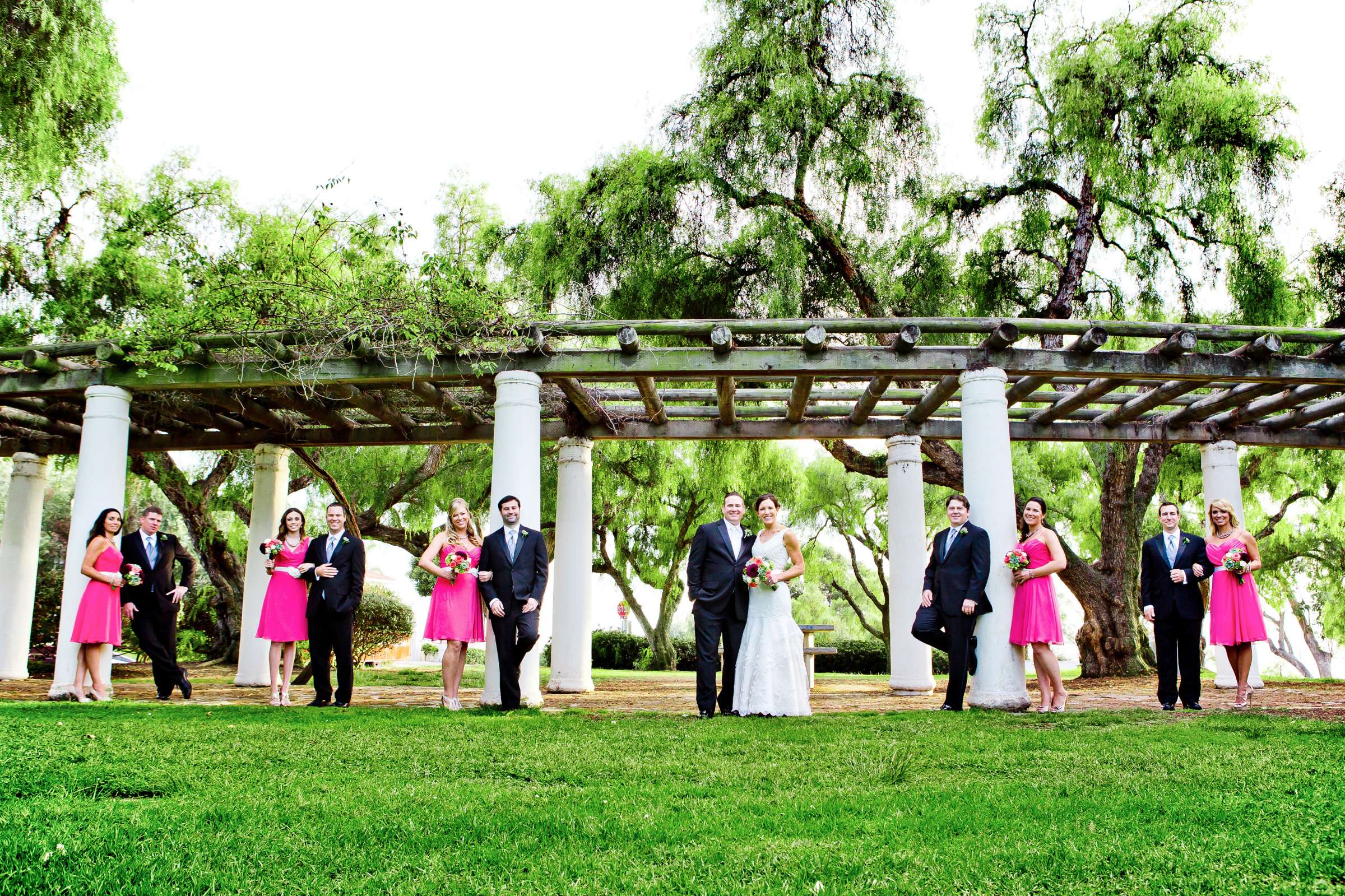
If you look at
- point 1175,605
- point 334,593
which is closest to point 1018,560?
point 1175,605

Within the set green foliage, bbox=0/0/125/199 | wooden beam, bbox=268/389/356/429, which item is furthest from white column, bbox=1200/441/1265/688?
green foliage, bbox=0/0/125/199

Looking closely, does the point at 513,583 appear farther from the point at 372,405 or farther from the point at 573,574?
the point at 573,574

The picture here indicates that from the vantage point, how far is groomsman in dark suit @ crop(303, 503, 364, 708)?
819 centimetres

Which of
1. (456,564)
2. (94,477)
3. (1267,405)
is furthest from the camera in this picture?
(1267,405)

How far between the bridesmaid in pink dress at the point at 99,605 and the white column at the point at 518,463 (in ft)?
11.1

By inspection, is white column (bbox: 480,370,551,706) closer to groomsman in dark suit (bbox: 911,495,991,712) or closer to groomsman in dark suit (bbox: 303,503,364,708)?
groomsman in dark suit (bbox: 303,503,364,708)

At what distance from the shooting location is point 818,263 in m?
13.5

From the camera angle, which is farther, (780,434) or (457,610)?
(780,434)

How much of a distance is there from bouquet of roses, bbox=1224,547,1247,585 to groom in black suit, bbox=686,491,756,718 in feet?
13.5

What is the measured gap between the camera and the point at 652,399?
10.6m

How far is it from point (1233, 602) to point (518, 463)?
6503mm

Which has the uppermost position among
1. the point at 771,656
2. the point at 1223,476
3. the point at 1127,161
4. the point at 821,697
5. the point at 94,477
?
the point at 1127,161

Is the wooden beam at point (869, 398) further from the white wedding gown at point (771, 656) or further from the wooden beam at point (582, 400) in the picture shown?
the wooden beam at point (582, 400)

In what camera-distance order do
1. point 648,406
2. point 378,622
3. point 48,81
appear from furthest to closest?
point 378,622
point 48,81
point 648,406
